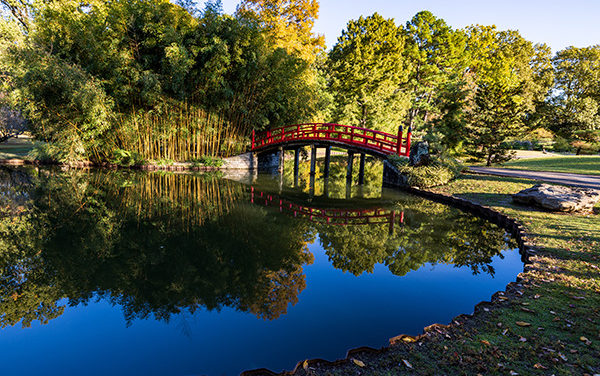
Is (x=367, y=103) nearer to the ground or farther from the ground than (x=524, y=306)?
farther from the ground

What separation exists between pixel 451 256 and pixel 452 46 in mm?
27732

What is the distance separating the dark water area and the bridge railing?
5.09m

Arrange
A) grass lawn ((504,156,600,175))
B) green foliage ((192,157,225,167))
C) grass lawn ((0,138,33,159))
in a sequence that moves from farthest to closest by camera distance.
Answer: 1. grass lawn ((0,138,33,159))
2. green foliage ((192,157,225,167))
3. grass lawn ((504,156,600,175))

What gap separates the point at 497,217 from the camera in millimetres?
9891

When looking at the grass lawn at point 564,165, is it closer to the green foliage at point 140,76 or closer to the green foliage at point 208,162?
the green foliage at point 140,76

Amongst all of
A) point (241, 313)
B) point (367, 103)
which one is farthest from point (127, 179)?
point (367, 103)

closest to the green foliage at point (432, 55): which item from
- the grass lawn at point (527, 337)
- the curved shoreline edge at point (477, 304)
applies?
the curved shoreline edge at point (477, 304)

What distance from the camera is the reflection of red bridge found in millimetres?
9875

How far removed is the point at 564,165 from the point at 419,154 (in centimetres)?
1173

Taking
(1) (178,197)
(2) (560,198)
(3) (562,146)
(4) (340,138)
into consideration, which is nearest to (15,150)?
(1) (178,197)

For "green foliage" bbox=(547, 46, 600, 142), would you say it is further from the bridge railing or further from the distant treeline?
the bridge railing

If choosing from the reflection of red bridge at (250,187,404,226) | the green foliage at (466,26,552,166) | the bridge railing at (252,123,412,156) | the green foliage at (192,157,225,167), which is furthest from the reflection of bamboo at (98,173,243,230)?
the green foliage at (466,26,552,166)

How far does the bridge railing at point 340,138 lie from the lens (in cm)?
1535

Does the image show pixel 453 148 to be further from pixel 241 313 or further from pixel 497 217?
pixel 241 313
